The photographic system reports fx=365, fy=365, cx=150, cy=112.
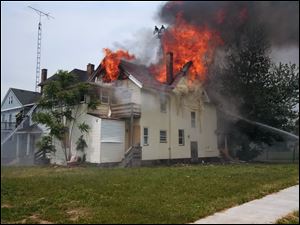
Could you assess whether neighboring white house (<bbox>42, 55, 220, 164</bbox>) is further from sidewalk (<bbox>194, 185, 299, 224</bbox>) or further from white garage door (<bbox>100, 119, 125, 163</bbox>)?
sidewalk (<bbox>194, 185, 299, 224</bbox>)

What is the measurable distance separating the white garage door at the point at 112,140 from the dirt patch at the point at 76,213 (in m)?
14.5

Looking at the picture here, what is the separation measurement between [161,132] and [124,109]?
13.3 feet

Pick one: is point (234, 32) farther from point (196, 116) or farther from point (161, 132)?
point (196, 116)

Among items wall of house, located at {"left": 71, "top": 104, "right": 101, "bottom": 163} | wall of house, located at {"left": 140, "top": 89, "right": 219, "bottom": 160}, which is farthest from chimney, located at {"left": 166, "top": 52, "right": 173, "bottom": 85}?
wall of house, located at {"left": 71, "top": 104, "right": 101, "bottom": 163}

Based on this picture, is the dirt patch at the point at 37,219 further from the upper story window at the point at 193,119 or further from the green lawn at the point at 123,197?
the upper story window at the point at 193,119

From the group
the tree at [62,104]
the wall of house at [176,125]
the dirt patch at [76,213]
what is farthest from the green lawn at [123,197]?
the wall of house at [176,125]

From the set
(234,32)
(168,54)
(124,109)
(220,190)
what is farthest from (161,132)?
(220,190)

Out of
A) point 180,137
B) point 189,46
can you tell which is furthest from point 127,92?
point 180,137

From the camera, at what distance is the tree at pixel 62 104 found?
872 inches

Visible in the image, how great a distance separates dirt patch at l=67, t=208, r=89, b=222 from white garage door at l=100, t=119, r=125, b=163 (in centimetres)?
1454

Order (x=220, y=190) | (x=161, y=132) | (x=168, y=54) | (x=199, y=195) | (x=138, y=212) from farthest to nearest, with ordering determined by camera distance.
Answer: (x=161, y=132), (x=168, y=54), (x=220, y=190), (x=199, y=195), (x=138, y=212)

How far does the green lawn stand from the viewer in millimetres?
8031

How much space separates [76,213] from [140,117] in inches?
674

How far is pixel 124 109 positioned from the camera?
2477cm
